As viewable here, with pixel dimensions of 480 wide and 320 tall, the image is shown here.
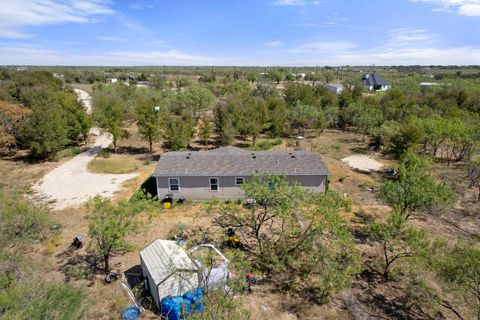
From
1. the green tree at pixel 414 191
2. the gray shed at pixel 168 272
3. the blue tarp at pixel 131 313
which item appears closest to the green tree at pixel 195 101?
the green tree at pixel 414 191

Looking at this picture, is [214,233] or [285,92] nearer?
[214,233]

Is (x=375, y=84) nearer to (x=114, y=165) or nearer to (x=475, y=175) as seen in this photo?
(x=475, y=175)

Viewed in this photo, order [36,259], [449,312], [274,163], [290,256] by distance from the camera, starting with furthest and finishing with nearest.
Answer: [274,163] < [36,259] < [290,256] < [449,312]

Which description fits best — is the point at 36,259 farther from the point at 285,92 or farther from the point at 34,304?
the point at 285,92

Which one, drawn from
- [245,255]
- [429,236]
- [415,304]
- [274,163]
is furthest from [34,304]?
[429,236]

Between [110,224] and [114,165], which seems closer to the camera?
[110,224]

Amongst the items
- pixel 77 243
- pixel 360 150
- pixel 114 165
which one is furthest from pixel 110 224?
pixel 360 150
